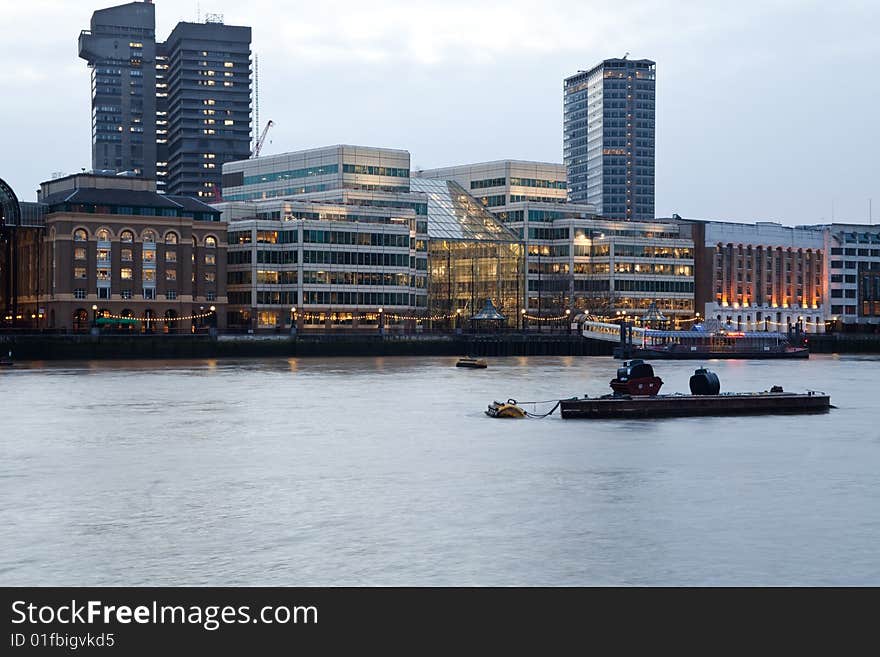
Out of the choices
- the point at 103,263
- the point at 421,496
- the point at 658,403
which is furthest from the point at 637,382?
the point at 103,263

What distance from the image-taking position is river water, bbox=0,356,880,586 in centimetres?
3306

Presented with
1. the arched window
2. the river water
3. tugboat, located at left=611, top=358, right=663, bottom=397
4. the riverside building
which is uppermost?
the riverside building

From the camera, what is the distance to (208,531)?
37875 millimetres

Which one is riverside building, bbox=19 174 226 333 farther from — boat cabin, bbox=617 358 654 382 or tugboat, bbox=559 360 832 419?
tugboat, bbox=559 360 832 419

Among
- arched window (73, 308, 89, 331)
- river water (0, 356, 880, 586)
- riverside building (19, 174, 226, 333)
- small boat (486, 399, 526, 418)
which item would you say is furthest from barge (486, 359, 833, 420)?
arched window (73, 308, 89, 331)

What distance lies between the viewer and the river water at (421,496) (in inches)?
1302

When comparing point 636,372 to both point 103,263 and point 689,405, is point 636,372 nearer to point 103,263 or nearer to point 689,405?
point 689,405

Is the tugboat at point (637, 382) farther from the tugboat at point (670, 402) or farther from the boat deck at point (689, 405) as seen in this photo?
Answer: the boat deck at point (689, 405)

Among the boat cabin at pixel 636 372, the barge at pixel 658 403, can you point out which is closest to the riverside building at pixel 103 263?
the boat cabin at pixel 636 372

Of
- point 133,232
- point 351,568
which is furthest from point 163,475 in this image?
point 133,232

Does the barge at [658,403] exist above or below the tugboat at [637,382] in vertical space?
below

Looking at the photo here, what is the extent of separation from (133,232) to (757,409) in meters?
135

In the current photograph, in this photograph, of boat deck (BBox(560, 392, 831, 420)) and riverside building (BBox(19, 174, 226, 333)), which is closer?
boat deck (BBox(560, 392, 831, 420))
